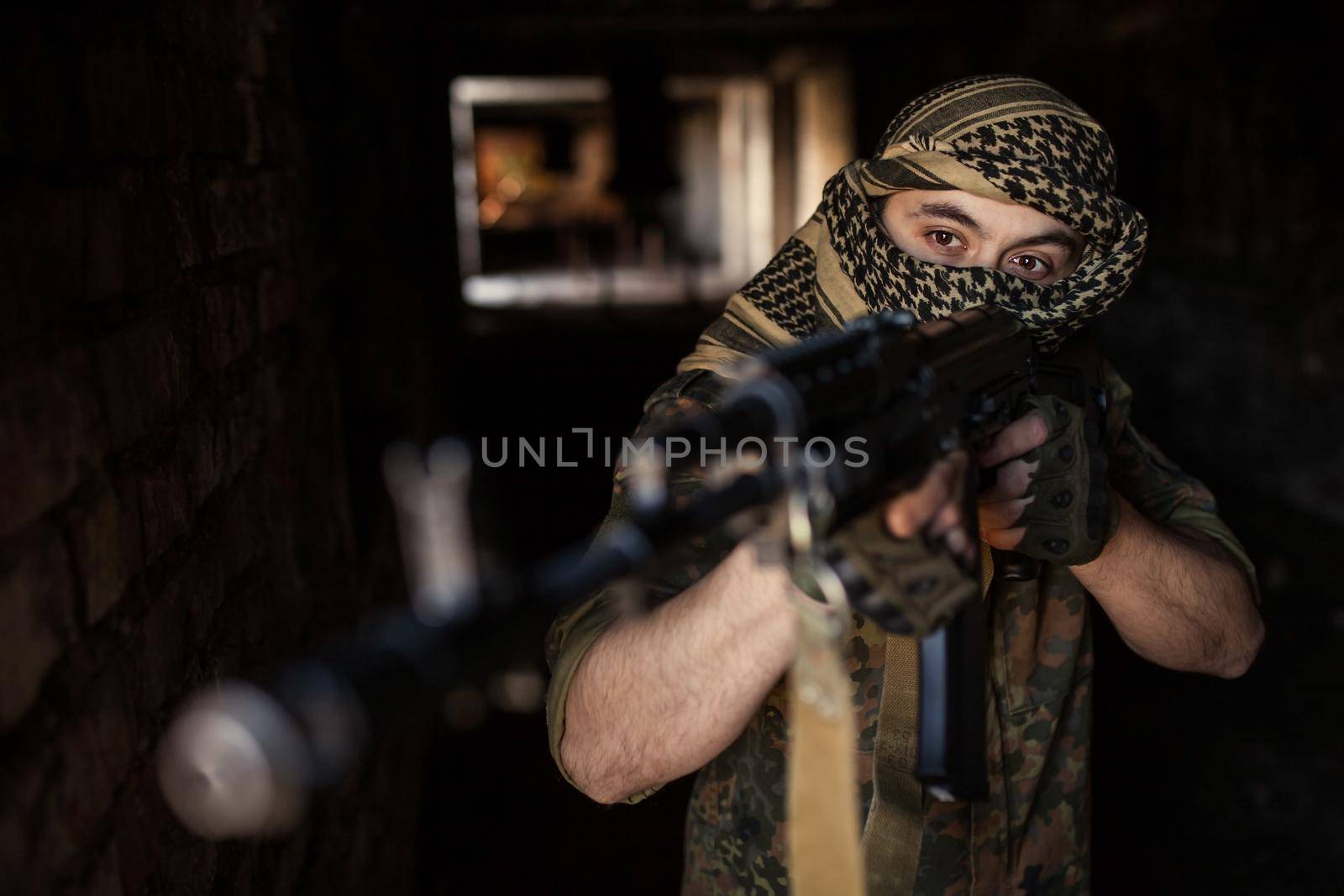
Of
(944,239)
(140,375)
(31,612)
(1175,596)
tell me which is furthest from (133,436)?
(1175,596)

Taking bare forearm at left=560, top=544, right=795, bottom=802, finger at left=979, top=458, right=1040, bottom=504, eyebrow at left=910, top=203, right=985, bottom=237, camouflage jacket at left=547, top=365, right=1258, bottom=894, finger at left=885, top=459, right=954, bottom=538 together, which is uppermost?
eyebrow at left=910, top=203, right=985, bottom=237

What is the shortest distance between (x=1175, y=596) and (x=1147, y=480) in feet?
0.93

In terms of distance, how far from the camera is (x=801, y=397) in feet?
2.63

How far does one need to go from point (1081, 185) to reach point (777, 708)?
89 cm

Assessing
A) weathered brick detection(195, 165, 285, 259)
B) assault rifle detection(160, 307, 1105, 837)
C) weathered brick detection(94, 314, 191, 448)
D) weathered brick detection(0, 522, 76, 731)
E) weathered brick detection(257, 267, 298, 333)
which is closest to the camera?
assault rifle detection(160, 307, 1105, 837)

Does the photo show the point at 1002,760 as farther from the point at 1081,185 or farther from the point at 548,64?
the point at 548,64

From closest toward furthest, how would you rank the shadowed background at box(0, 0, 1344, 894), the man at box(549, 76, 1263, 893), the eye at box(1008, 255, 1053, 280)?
the shadowed background at box(0, 0, 1344, 894) < the man at box(549, 76, 1263, 893) < the eye at box(1008, 255, 1053, 280)

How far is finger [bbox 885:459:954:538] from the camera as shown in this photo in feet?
3.08

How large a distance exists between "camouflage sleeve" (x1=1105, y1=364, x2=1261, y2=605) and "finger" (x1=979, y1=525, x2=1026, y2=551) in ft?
1.62

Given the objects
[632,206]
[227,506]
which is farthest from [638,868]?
[632,206]

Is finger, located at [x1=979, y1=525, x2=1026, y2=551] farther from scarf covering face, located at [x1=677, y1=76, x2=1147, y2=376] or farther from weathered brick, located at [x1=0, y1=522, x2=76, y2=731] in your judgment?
weathered brick, located at [x1=0, y1=522, x2=76, y2=731]

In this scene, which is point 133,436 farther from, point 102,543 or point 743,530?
point 743,530

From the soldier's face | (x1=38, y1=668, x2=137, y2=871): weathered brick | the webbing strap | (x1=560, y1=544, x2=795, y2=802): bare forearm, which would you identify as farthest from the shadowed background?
the soldier's face

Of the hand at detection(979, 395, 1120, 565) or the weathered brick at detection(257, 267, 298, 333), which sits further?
the weathered brick at detection(257, 267, 298, 333)
